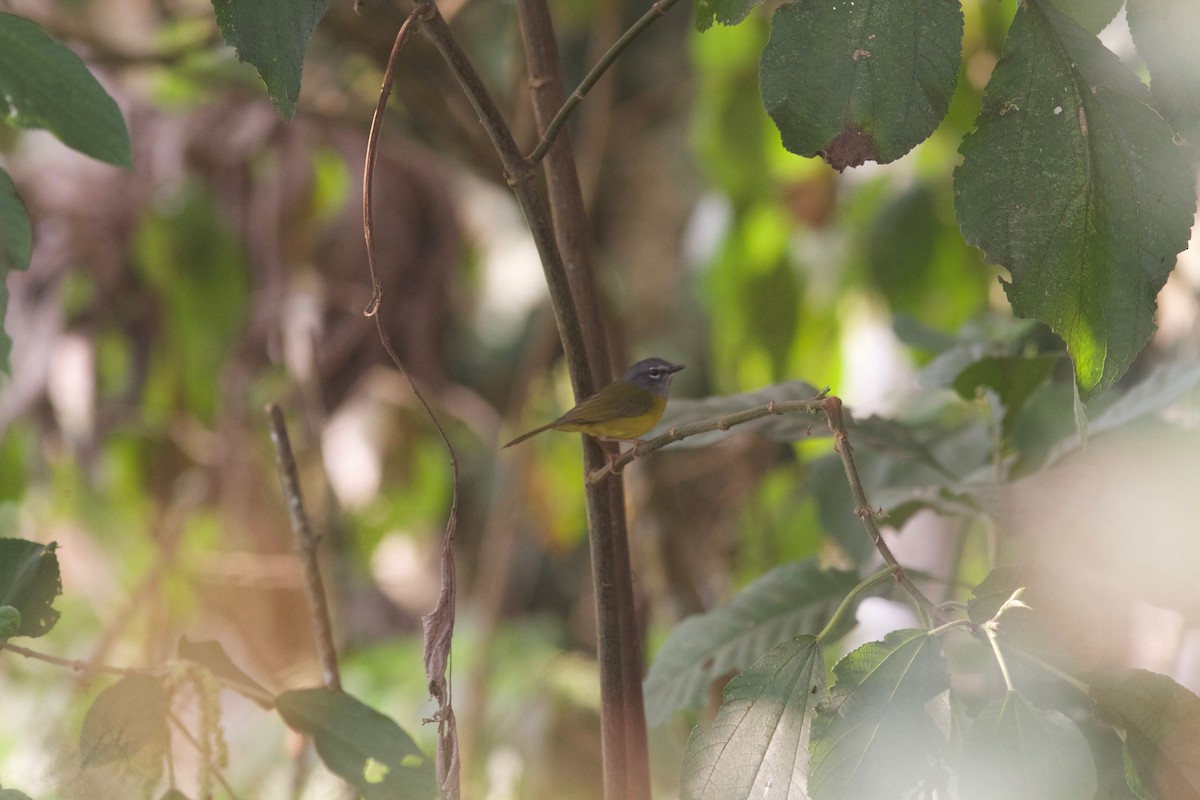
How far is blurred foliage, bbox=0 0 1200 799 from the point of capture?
1548 mm

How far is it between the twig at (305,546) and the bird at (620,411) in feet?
0.50

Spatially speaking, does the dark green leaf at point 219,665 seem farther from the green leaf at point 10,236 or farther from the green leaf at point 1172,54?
the green leaf at point 1172,54

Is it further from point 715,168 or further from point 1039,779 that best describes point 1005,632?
point 715,168

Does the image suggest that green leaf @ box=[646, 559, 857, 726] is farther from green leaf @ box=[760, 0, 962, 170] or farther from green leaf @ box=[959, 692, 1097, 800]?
green leaf @ box=[760, 0, 962, 170]

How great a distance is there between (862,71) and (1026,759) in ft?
1.11

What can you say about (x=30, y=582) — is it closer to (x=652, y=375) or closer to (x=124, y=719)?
(x=124, y=719)

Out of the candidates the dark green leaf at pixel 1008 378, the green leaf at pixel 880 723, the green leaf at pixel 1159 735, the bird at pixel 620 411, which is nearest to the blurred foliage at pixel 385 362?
the dark green leaf at pixel 1008 378

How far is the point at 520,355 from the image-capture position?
386 cm

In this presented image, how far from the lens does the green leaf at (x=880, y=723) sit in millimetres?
489

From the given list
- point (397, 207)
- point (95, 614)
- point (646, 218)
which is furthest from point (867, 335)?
point (95, 614)

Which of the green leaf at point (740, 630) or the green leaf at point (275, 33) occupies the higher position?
the green leaf at point (275, 33)

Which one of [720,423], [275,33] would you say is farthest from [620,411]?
[275,33]

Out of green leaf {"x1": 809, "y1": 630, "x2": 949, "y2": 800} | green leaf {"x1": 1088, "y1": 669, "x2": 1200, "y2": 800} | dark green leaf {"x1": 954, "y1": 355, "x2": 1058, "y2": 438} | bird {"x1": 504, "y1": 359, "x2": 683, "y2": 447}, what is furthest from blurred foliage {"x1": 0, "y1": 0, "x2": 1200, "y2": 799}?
green leaf {"x1": 809, "y1": 630, "x2": 949, "y2": 800}

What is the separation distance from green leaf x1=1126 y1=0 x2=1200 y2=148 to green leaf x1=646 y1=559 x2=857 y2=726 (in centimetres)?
45
